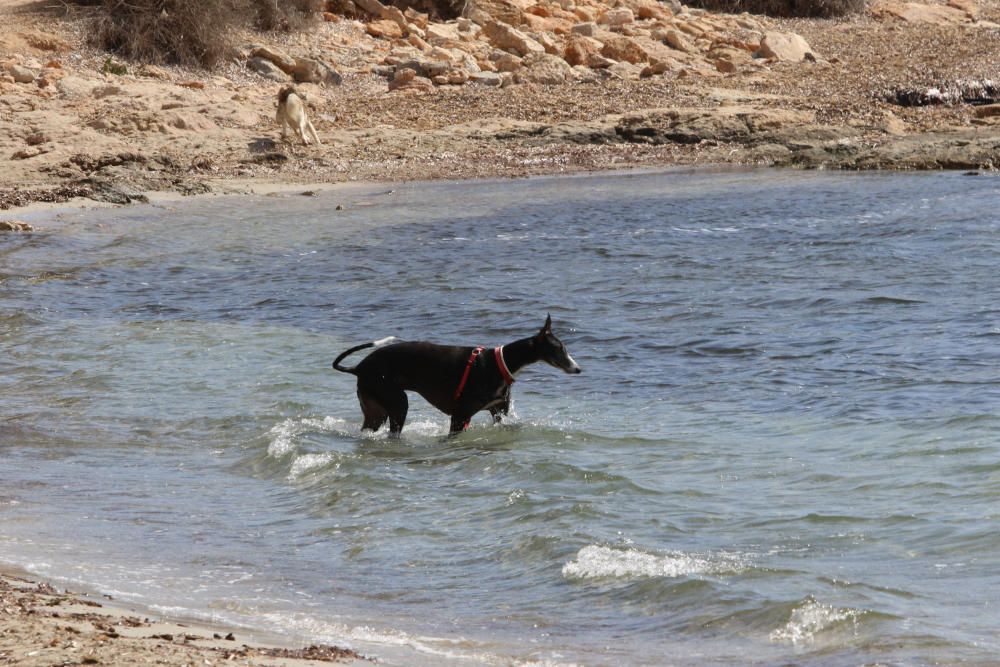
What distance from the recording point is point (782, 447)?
26.6ft

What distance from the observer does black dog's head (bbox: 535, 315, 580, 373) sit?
28.5 ft

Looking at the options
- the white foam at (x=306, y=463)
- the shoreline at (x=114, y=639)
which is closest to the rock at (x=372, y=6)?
the white foam at (x=306, y=463)

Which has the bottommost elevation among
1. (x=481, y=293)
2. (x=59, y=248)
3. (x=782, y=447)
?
(x=59, y=248)

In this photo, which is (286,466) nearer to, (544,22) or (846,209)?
(846,209)

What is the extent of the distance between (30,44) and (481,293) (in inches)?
606

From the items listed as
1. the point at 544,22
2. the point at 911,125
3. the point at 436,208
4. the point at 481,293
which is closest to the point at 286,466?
the point at 481,293

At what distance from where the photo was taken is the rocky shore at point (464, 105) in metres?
21.4

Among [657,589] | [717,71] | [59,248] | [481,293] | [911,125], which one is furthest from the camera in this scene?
[717,71]

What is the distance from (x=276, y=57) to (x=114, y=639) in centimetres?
2358

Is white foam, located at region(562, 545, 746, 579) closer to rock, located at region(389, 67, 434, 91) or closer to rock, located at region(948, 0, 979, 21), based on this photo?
rock, located at region(389, 67, 434, 91)

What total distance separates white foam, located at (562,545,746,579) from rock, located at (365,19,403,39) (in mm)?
25969

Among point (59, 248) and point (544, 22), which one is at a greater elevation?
point (544, 22)

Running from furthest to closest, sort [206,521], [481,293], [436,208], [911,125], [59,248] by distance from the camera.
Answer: [911,125] → [436,208] → [59,248] → [481,293] → [206,521]

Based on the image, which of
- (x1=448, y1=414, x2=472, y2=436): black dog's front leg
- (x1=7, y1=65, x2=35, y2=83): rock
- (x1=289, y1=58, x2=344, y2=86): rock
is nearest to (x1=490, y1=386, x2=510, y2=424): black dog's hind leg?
(x1=448, y1=414, x2=472, y2=436): black dog's front leg
